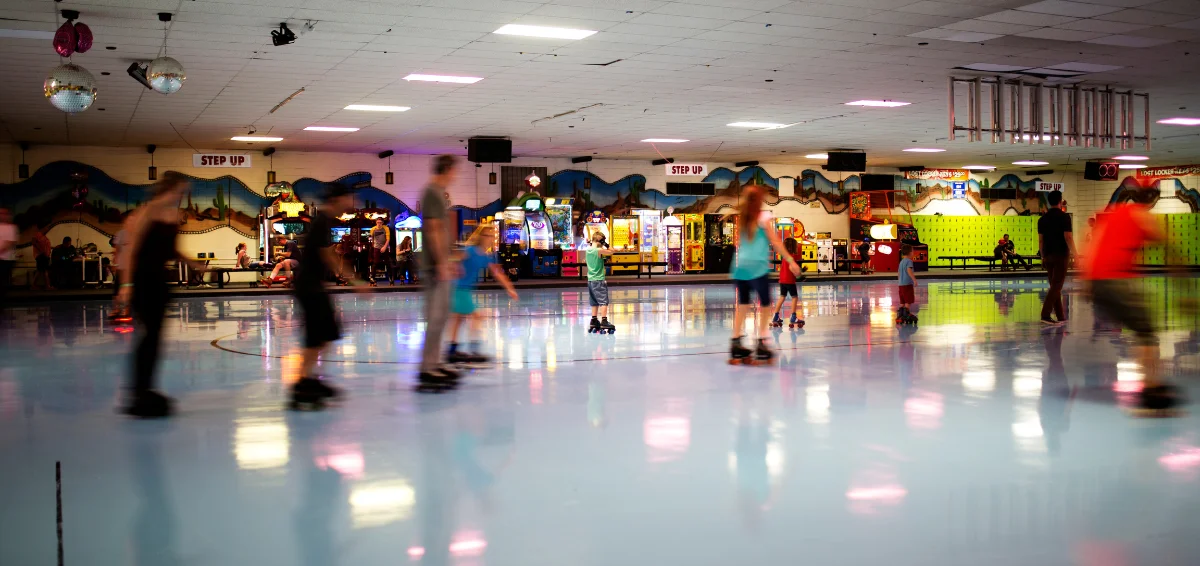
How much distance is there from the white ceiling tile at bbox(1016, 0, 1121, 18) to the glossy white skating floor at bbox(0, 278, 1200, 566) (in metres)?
3.48

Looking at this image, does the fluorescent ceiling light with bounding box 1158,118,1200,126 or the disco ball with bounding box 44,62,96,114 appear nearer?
the disco ball with bounding box 44,62,96,114

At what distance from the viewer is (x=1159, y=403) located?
510 centimetres

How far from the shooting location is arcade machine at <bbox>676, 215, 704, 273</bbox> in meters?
26.0

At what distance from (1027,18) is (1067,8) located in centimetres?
46

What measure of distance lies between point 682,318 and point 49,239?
1579cm

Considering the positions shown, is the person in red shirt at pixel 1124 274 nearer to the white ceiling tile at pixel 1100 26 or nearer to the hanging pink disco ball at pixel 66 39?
the white ceiling tile at pixel 1100 26

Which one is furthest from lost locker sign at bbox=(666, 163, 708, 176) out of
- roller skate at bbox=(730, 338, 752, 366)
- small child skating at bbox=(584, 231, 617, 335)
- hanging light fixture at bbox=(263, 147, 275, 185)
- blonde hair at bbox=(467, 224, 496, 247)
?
roller skate at bbox=(730, 338, 752, 366)

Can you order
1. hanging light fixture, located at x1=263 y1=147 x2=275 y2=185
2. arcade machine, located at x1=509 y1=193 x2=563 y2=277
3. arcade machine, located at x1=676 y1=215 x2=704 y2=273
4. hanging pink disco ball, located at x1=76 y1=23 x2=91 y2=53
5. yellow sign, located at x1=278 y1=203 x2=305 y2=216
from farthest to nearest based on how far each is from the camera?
arcade machine, located at x1=676 y1=215 x2=704 y2=273 < arcade machine, located at x1=509 y1=193 x2=563 y2=277 < hanging light fixture, located at x1=263 y1=147 x2=275 y2=185 < yellow sign, located at x1=278 y1=203 x2=305 y2=216 < hanging pink disco ball, located at x1=76 y1=23 x2=91 y2=53

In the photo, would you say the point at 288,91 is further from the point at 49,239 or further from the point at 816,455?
the point at 816,455

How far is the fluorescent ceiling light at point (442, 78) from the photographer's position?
1283 centimetres

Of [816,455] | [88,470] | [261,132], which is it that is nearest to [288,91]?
[261,132]

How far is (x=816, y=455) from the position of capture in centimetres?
401

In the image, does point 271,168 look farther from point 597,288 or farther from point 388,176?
point 597,288

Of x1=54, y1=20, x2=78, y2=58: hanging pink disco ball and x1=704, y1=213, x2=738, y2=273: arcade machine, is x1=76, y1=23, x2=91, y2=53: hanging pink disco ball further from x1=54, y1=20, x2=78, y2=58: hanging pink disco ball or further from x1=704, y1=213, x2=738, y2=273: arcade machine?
x1=704, y1=213, x2=738, y2=273: arcade machine
